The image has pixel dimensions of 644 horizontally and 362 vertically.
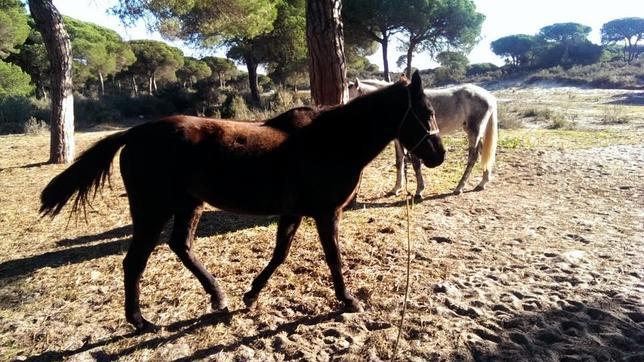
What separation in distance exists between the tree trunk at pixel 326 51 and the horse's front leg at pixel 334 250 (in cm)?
264

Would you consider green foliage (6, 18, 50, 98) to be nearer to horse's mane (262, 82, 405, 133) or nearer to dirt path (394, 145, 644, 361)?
horse's mane (262, 82, 405, 133)

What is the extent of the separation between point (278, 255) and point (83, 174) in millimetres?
1511

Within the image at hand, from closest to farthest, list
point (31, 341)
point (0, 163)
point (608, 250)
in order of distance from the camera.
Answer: point (31, 341), point (608, 250), point (0, 163)

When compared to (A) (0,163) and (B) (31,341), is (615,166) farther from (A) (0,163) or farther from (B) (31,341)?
(A) (0,163)

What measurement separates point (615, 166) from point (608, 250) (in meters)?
4.36

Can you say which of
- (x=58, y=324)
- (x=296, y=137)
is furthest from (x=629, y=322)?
(x=58, y=324)

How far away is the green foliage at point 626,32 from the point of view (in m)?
57.4

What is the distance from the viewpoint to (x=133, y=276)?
110 inches

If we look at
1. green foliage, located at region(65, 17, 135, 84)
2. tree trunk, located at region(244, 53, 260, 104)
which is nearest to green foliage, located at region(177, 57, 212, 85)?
green foliage, located at region(65, 17, 135, 84)

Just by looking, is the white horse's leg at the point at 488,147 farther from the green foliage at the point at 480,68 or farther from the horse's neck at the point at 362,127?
the green foliage at the point at 480,68

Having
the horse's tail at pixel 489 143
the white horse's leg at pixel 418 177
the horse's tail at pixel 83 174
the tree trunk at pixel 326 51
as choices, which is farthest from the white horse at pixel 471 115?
the horse's tail at pixel 83 174

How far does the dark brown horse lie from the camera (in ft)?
8.89

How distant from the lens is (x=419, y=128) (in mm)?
2996

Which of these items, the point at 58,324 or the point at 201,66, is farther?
the point at 201,66
